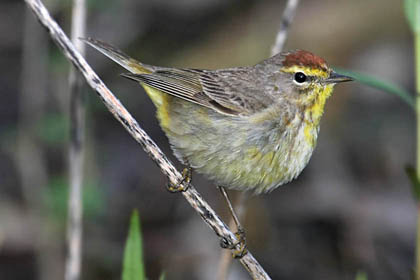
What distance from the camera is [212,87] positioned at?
4.78 m

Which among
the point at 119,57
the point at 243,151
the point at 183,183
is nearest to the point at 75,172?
the point at 119,57

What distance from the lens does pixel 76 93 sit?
468cm

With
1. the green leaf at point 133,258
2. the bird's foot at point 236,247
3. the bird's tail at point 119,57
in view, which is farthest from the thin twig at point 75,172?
the green leaf at point 133,258

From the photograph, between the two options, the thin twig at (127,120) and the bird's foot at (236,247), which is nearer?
the thin twig at (127,120)

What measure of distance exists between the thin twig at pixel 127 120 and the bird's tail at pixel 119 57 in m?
0.71

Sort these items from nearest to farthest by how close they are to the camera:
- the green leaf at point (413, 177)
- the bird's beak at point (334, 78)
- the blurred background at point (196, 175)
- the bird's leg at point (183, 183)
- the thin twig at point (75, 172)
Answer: the green leaf at point (413, 177)
the bird's leg at point (183, 183)
the bird's beak at point (334, 78)
the thin twig at point (75, 172)
the blurred background at point (196, 175)

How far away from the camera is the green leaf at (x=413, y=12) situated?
3.71m

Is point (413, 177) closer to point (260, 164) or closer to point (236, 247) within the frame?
point (260, 164)

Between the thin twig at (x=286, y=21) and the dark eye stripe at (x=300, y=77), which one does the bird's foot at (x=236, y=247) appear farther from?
the thin twig at (x=286, y=21)

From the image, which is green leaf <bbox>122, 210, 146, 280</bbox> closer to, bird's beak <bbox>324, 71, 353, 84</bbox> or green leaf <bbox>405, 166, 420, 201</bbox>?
green leaf <bbox>405, 166, 420, 201</bbox>

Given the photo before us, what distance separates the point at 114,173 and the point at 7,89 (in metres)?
2.06

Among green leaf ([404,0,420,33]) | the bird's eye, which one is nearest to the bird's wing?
the bird's eye

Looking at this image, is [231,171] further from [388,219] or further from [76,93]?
[388,219]

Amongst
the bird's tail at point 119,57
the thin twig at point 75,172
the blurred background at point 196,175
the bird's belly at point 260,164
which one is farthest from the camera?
the blurred background at point 196,175
